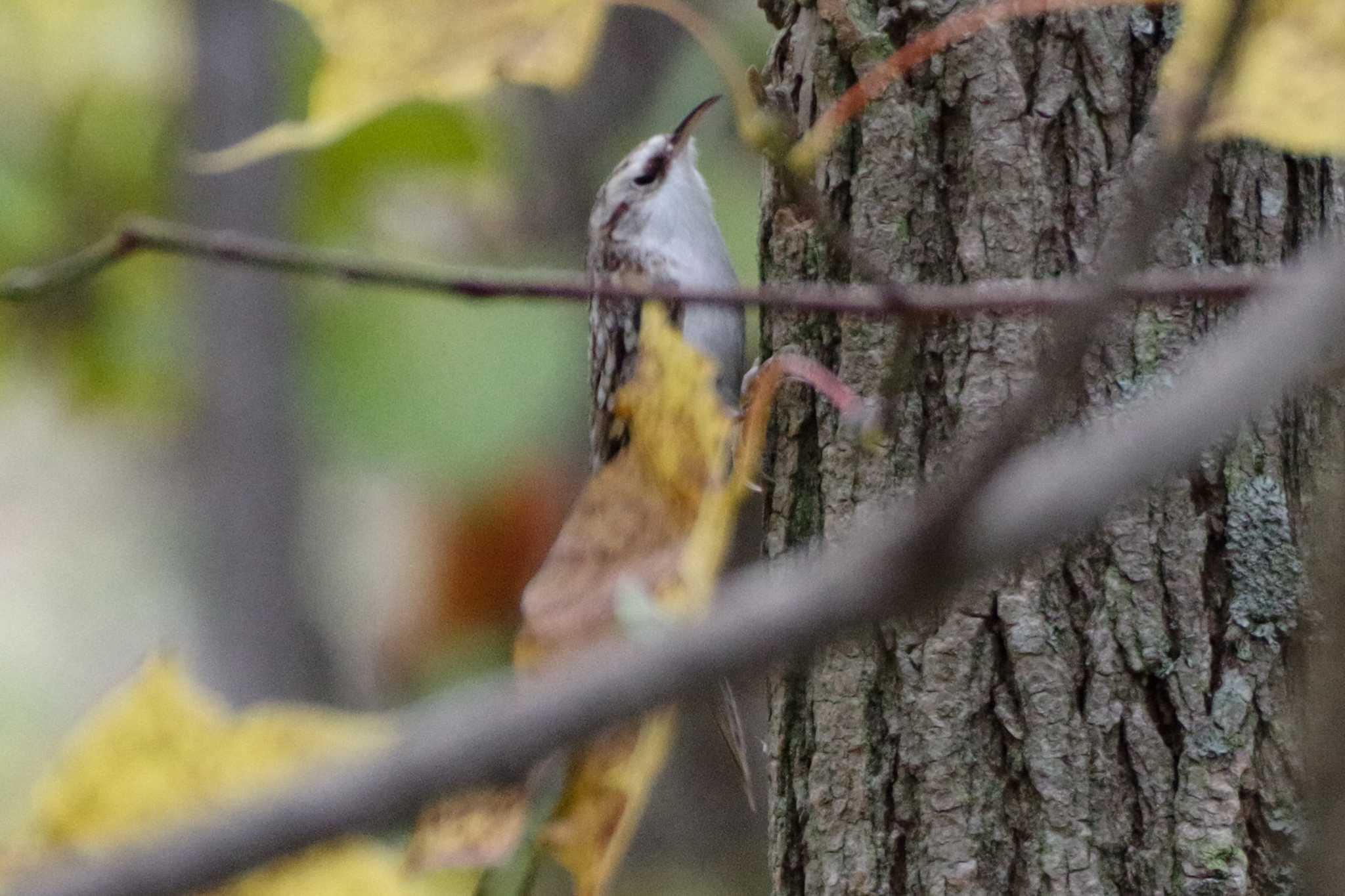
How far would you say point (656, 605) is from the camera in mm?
739

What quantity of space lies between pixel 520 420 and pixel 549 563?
1809mm

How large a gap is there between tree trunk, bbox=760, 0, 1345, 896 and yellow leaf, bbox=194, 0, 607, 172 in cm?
44

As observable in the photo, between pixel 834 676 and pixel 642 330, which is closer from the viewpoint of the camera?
pixel 642 330

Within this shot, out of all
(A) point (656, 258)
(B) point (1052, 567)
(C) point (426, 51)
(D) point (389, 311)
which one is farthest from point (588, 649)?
(D) point (389, 311)

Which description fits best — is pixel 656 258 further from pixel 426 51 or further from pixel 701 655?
pixel 701 655

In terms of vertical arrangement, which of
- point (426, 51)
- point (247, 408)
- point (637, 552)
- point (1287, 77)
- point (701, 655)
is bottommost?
point (701, 655)

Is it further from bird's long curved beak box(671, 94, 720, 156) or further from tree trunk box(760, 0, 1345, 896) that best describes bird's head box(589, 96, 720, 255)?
tree trunk box(760, 0, 1345, 896)

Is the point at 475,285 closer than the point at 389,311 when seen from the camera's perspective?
Yes

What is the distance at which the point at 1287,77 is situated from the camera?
0.78 meters

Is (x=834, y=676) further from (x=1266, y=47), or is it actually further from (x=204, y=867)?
(x=204, y=867)

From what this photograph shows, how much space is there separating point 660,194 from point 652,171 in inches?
1.6

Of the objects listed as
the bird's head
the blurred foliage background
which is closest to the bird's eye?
the bird's head

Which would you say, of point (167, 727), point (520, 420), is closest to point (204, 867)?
point (167, 727)

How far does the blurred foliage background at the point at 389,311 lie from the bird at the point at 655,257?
35 cm
